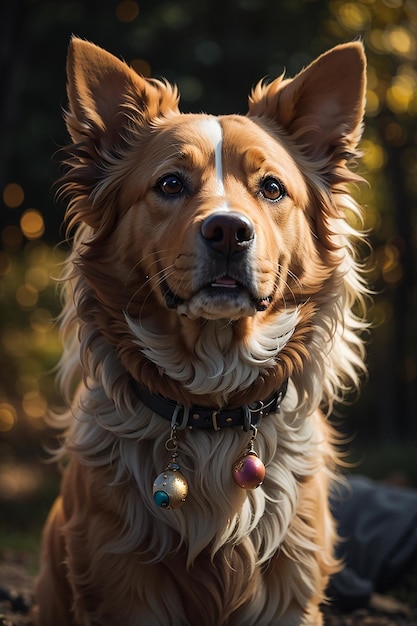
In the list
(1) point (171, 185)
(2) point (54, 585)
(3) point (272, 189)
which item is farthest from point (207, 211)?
(2) point (54, 585)

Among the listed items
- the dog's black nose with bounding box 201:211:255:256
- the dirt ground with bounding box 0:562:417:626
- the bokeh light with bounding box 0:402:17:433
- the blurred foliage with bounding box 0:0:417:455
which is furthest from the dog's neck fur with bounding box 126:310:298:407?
the bokeh light with bounding box 0:402:17:433

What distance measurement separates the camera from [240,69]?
28.2 feet

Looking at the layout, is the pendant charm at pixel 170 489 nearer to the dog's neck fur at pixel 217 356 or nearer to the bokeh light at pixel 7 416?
the dog's neck fur at pixel 217 356

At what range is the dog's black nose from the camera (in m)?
3.01

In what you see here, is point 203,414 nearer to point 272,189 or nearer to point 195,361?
point 195,361

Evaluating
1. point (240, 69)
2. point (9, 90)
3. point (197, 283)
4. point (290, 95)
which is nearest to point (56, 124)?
point (9, 90)

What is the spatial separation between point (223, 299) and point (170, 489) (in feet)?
2.42

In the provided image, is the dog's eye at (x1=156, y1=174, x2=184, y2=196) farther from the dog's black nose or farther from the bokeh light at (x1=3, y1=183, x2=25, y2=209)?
the bokeh light at (x1=3, y1=183, x2=25, y2=209)

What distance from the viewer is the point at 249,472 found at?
10.6 ft

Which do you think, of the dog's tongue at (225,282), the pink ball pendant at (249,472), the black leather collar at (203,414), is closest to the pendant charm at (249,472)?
the pink ball pendant at (249,472)

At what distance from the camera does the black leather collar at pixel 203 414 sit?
3391 mm

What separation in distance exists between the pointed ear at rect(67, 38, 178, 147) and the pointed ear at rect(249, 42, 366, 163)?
489mm

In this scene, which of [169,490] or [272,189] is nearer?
[169,490]

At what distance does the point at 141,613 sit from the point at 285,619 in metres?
0.58
